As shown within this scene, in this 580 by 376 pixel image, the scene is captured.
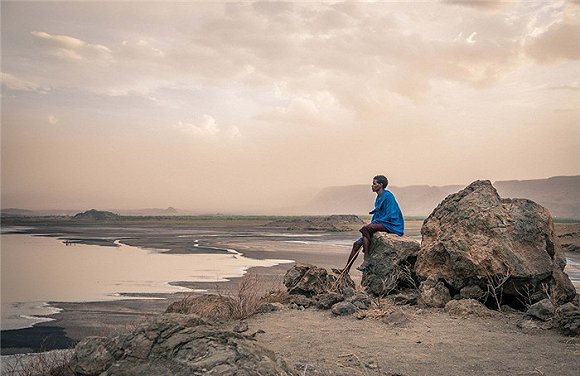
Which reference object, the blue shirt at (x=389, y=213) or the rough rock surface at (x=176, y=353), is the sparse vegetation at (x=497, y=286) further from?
the rough rock surface at (x=176, y=353)

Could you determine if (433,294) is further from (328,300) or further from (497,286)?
(328,300)

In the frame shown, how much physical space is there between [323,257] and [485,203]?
1503 cm

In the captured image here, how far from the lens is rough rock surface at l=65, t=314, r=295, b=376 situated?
14.5 ft

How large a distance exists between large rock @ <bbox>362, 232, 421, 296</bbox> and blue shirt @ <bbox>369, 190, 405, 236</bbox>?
34cm

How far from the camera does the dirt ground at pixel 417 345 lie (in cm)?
578

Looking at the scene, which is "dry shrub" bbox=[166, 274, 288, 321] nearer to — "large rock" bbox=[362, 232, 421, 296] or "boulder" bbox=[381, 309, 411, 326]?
"boulder" bbox=[381, 309, 411, 326]

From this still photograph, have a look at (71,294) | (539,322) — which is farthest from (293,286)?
(71,294)

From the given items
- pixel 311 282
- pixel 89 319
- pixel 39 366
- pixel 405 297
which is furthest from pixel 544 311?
pixel 89 319

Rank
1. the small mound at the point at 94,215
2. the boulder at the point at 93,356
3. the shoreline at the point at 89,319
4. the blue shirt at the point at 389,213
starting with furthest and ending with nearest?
the small mound at the point at 94,215 → the blue shirt at the point at 389,213 → the shoreline at the point at 89,319 → the boulder at the point at 93,356

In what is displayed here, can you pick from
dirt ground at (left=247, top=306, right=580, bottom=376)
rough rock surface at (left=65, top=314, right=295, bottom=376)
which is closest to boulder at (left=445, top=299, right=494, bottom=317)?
dirt ground at (left=247, top=306, right=580, bottom=376)

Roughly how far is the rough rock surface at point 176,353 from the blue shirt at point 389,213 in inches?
242

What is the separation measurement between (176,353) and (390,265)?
6.03 m

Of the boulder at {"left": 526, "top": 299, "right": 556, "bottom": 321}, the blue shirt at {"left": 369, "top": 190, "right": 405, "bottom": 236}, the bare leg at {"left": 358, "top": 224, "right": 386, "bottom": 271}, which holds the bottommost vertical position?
the boulder at {"left": 526, "top": 299, "right": 556, "bottom": 321}

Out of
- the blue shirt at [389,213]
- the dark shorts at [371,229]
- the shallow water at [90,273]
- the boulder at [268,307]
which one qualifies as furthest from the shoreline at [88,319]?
the blue shirt at [389,213]
